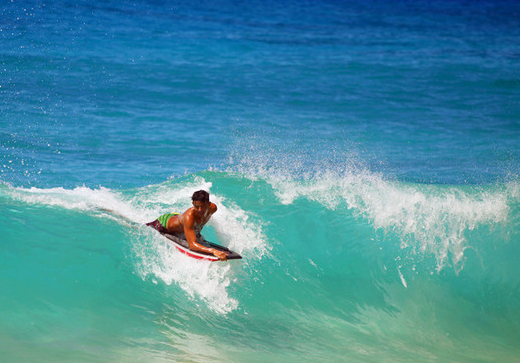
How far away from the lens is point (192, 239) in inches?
260

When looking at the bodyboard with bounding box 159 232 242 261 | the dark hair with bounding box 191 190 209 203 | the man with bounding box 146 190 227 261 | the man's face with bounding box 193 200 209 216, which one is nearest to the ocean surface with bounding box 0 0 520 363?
the bodyboard with bounding box 159 232 242 261

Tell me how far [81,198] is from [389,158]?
744 centimetres

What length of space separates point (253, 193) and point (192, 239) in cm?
312

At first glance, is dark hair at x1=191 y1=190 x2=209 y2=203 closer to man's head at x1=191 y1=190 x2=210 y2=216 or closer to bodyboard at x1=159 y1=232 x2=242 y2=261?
man's head at x1=191 y1=190 x2=210 y2=216

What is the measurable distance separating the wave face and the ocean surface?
0.09 feet

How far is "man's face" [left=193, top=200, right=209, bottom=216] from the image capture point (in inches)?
255

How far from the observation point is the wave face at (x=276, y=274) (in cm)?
659

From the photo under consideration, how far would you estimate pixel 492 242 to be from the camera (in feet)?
28.9

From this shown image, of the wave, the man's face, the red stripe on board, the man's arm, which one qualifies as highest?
the wave

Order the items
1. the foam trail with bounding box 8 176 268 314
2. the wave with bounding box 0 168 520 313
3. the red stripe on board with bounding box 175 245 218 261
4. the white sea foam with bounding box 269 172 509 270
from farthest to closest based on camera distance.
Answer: the white sea foam with bounding box 269 172 509 270
the wave with bounding box 0 168 520 313
the foam trail with bounding box 8 176 268 314
the red stripe on board with bounding box 175 245 218 261

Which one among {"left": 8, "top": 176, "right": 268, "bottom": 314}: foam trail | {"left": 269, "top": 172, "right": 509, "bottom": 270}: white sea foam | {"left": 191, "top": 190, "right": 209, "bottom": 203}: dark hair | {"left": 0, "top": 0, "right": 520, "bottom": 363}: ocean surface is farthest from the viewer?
{"left": 269, "top": 172, "right": 509, "bottom": 270}: white sea foam

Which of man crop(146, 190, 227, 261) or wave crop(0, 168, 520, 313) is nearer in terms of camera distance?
man crop(146, 190, 227, 261)

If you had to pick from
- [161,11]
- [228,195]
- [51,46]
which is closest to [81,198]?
[228,195]

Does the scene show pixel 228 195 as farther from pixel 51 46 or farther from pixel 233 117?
pixel 51 46
